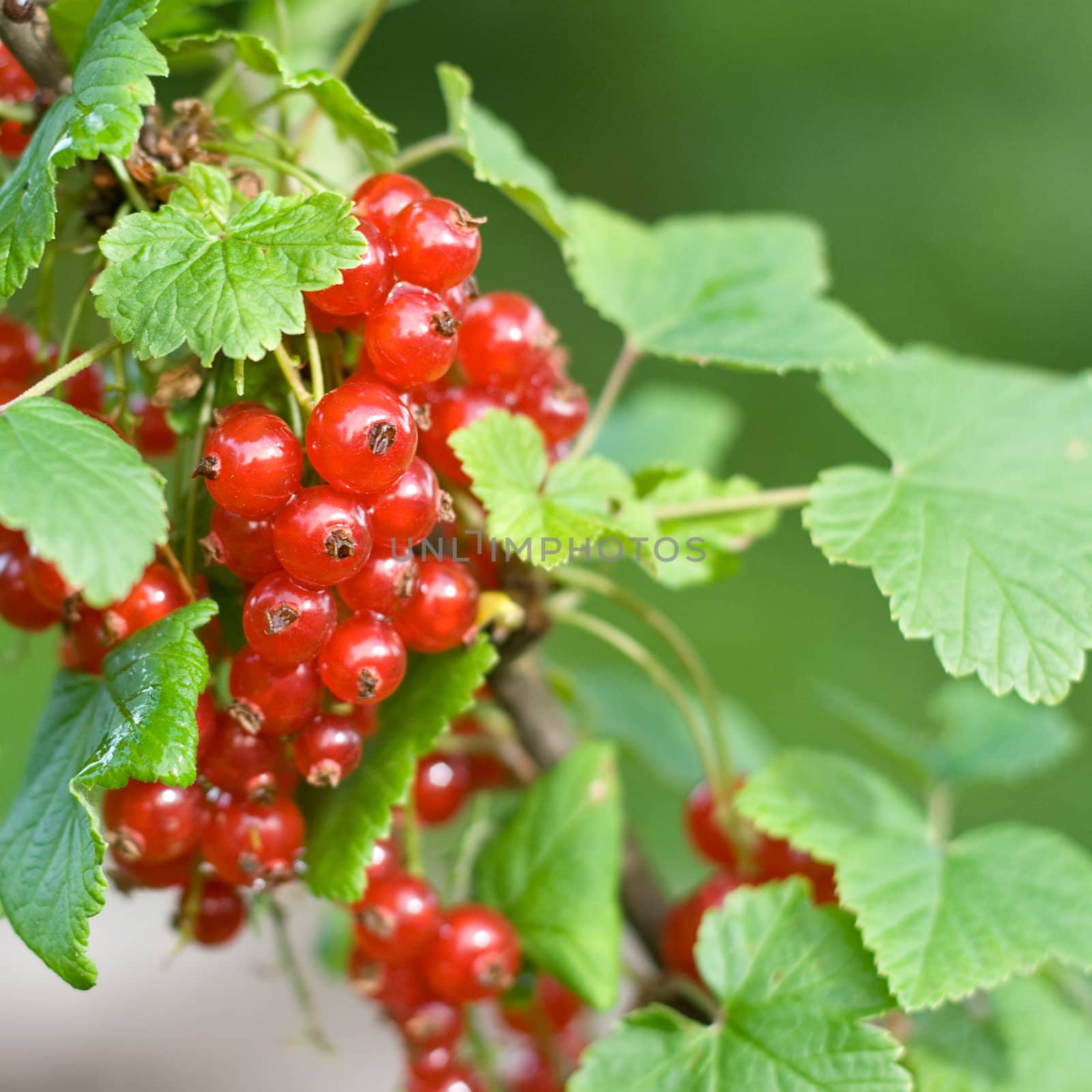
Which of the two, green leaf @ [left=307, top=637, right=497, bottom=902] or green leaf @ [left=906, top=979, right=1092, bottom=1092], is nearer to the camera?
green leaf @ [left=307, top=637, right=497, bottom=902]

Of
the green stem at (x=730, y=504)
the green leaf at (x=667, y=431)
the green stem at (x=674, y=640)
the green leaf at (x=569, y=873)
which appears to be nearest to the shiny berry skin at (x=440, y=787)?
the green leaf at (x=569, y=873)

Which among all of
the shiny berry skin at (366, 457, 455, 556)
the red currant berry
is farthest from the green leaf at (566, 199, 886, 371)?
the red currant berry

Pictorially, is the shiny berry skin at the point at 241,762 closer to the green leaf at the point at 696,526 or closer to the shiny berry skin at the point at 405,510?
the shiny berry skin at the point at 405,510

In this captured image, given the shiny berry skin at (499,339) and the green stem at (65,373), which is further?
the shiny berry skin at (499,339)

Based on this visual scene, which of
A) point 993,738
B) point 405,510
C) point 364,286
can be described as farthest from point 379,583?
point 993,738

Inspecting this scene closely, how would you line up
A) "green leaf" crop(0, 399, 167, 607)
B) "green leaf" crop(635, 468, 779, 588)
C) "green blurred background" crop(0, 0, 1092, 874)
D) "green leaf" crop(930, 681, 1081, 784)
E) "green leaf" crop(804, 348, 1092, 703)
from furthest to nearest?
"green blurred background" crop(0, 0, 1092, 874) < "green leaf" crop(930, 681, 1081, 784) < "green leaf" crop(635, 468, 779, 588) < "green leaf" crop(804, 348, 1092, 703) < "green leaf" crop(0, 399, 167, 607)

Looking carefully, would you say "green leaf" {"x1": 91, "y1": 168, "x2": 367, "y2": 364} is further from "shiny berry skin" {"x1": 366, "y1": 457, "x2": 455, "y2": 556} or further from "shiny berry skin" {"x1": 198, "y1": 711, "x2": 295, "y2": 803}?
"shiny berry skin" {"x1": 198, "y1": 711, "x2": 295, "y2": 803}
